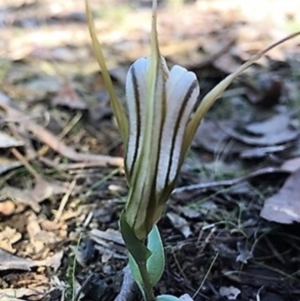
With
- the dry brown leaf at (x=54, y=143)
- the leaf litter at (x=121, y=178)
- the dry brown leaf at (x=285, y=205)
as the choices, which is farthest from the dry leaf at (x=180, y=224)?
the dry brown leaf at (x=54, y=143)

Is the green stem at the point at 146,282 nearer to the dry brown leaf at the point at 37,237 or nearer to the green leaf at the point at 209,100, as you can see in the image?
the green leaf at the point at 209,100

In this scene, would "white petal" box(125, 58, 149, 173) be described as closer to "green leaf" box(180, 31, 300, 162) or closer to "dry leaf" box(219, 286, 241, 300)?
"green leaf" box(180, 31, 300, 162)

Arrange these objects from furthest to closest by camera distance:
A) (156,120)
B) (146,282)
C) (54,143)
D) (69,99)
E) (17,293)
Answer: (69,99), (54,143), (17,293), (146,282), (156,120)

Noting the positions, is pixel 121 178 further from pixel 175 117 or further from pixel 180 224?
pixel 175 117

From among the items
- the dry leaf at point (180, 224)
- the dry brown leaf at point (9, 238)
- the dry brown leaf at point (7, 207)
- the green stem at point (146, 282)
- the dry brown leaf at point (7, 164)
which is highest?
the green stem at point (146, 282)

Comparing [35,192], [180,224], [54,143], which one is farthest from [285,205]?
[54,143]

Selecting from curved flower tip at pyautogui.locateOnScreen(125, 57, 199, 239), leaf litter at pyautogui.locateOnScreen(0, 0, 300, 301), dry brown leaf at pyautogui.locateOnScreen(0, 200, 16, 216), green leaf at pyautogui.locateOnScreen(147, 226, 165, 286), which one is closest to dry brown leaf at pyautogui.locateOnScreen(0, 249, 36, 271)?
leaf litter at pyautogui.locateOnScreen(0, 0, 300, 301)

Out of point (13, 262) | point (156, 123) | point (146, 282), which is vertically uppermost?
point (156, 123)
